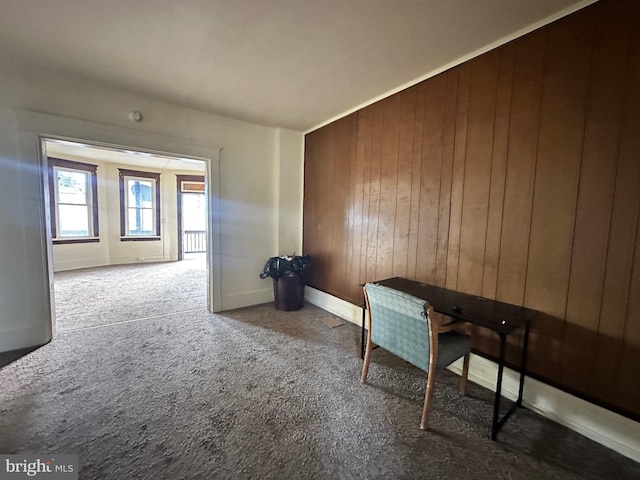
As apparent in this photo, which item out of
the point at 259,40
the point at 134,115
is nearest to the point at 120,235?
the point at 134,115

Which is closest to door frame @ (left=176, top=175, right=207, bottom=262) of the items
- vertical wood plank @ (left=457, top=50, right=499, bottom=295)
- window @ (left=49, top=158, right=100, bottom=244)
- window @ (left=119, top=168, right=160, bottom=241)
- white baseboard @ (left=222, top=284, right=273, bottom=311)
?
window @ (left=119, top=168, right=160, bottom=241)

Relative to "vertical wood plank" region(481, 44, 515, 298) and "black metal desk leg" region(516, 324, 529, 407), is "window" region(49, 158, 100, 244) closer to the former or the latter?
"vertical wood plank" region(481, 44, 515, 298)

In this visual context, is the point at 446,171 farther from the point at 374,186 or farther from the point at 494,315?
the point at 494,315

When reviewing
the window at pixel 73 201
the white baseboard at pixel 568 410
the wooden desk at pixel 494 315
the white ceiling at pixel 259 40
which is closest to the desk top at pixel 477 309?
the wooden desk at pixel 494 315

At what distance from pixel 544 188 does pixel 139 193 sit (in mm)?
7954

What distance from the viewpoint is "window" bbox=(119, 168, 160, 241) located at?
6.41 m

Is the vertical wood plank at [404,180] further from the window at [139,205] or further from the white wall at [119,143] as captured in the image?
the window at [139,205]

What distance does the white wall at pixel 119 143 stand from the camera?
2342 millimetres

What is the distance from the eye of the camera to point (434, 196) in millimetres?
2303

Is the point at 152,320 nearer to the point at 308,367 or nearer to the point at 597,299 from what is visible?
the point at 308,367

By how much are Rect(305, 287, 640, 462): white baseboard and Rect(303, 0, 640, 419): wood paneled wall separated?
2.6 inches

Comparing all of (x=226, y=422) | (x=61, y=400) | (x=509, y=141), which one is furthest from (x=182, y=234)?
(x=509, y=141)

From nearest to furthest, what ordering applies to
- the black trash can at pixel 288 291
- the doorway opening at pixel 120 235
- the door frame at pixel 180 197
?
1. the black trash can at pixel 288 291
2. the doorway opening at pixel 120 235
3. the door frame at pixel 180 197

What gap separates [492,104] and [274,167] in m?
2.75
